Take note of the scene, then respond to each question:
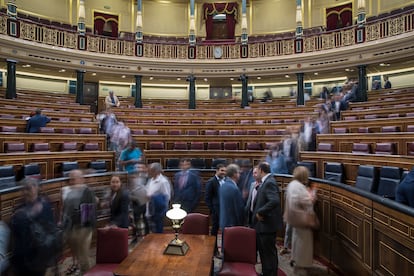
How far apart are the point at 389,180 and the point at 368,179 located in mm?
305

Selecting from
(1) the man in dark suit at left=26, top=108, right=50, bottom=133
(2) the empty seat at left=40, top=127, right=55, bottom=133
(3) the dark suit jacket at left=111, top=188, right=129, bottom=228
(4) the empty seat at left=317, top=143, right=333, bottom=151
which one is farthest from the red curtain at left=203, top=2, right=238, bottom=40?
(3) the dark suit jacket at left=111, top=188, right=129, bottom=228

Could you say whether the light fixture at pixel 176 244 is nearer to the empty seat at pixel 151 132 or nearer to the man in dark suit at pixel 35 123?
the man in dark suit at pixel 35 123

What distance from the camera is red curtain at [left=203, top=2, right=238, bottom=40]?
1655 centimetres

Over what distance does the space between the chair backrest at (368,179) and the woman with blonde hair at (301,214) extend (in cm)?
126

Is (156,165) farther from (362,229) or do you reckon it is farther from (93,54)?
(93,54)

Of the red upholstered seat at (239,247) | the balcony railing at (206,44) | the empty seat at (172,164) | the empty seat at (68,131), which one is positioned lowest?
the red upholstered seat at (239,247)

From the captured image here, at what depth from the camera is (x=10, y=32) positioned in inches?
441

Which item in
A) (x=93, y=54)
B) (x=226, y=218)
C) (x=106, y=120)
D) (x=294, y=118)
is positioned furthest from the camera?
(x=93, y=54)

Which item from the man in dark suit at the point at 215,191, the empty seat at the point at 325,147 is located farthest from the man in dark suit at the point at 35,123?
the empty seat at the point at 325,147

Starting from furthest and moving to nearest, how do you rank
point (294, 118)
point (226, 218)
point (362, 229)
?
point (294, 118) → point (226, 218) → point (362, 229)

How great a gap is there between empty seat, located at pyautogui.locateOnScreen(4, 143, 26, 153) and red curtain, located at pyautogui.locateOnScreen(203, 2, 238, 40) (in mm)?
12303

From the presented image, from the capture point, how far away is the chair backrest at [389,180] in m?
4.07

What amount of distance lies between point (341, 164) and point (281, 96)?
1112 cm

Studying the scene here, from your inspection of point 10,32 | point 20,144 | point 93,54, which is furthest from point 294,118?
point 10,32
